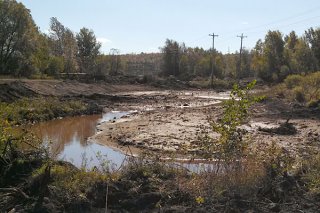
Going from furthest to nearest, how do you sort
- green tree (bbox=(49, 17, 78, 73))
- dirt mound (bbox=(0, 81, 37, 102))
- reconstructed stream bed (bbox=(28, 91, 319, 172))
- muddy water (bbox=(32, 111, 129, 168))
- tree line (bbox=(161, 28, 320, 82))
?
1. tree line (bbox=(161, 28, 320, 82))
2. green tree (bbox=(49, 17, 78, 73))
3. dirt mound (bbox=(0, 81, 37, 102))
4. reconstructed stream bed (bbox=(28, 91, 319, 172))
5. muddy water (bbox=(32, 111, 129, 168))

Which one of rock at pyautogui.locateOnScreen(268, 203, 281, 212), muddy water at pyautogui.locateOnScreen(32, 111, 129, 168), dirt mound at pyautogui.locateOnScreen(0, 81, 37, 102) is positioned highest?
dirt mound at pyautogui.locateOnScreen(0, 81, 37, 102)

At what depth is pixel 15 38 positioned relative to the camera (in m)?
42.2

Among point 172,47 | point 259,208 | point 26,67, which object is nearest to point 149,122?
point 259,208

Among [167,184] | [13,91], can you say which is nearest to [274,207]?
[167,184]

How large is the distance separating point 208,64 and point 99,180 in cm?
8418

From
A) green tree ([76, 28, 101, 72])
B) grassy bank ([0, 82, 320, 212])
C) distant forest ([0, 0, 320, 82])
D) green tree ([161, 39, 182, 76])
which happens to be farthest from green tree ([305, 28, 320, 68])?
grassy bank ([0, 82, 320, 212])

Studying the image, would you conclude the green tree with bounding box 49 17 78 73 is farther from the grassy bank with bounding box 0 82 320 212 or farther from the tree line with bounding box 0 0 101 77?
the grassy bank with bounding box 0 82 320 212

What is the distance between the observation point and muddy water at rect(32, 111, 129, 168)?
50.9 ft

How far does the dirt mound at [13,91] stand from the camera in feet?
95.1

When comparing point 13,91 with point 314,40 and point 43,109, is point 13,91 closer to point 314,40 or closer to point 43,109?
→ point 43,109

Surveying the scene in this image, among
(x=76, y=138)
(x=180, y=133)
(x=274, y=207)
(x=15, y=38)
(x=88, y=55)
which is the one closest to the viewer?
(x=274, y=207)

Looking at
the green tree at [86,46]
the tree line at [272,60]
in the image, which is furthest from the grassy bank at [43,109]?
the tree line at [272,60]

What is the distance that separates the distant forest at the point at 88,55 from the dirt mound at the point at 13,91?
34.2ft

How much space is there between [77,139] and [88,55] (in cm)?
5058
